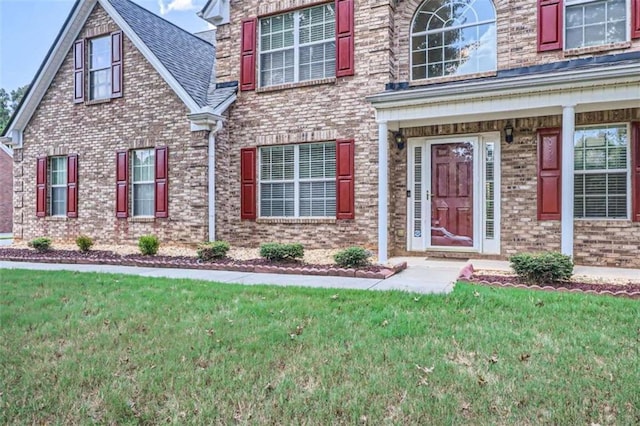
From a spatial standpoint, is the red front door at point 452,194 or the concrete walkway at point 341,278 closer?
the concrete walkway at point 341,278

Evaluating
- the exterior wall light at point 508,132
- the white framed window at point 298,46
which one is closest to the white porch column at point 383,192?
the exterior wall light at point 508,132

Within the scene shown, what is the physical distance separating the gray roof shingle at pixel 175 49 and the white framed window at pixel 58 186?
165 inches

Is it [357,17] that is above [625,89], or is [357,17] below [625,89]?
above

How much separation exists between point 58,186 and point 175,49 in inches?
200

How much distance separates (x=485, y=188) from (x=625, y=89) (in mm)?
2741

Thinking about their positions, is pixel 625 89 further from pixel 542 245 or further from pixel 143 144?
pixel 143 144

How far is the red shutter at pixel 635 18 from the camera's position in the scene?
7.16 meters

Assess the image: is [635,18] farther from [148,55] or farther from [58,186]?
[58,186]

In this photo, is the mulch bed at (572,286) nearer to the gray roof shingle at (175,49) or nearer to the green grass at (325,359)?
the green grass at (325,359)

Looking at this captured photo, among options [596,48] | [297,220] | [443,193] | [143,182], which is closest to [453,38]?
[596,48]

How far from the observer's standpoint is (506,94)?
6.71 m

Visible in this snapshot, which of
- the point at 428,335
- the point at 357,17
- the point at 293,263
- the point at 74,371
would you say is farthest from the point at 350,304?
the point at 357,17

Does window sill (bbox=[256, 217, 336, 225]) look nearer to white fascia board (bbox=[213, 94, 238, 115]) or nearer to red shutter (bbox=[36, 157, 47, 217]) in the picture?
white fascia board (bbox=[213, 94, 238, 115])

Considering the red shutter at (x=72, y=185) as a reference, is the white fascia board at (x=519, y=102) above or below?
above
